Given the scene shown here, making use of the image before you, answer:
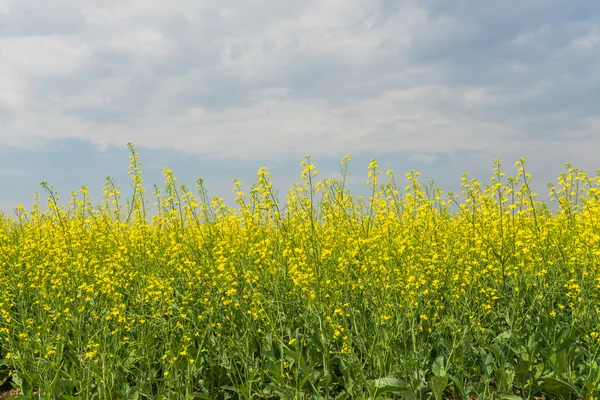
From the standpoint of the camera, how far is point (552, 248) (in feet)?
18.6

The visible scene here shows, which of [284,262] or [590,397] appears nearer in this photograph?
[590,397]

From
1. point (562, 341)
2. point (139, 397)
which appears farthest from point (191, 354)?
point (562, 341)

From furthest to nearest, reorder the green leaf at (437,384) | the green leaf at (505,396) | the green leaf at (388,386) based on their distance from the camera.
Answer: the green leaf at (505,396) < the green leaf at (437,384) < the green leaf at (388,386)

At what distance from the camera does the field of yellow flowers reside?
4.32 metres

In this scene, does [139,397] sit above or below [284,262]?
below

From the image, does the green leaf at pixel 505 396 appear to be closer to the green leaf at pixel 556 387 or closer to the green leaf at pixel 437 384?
the green leaf at pixel 556 387

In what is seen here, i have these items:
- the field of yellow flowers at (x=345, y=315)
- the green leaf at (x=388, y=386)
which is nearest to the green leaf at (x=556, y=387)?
the field of yellow flowers at (x=345, y=315)

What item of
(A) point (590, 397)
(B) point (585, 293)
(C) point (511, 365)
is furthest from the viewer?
(B) point (585, 293)

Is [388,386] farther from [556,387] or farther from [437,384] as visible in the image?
[556,387]

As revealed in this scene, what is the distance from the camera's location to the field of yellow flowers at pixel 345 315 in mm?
4320

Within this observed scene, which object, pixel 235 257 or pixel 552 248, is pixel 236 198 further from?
pixel 552 248

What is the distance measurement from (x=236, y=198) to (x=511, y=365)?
124 inches

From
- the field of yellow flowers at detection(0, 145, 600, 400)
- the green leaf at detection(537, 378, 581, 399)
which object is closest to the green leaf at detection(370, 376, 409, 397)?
the field of yellow flowers at detection(0, 145, 600, 400)

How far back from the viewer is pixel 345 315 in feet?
15.6
